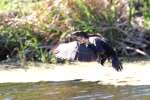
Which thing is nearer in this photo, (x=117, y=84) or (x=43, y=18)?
(x=117, y=84)

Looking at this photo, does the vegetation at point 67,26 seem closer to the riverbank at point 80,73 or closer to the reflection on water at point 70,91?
the riverbank at point 80,73

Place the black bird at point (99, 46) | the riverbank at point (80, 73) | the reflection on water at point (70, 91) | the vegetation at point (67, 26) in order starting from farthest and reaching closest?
the vegetation at point (67, 26)
the riverbank at point (80, 73)
the reflection on water at point (70, 91)
the black bird at point (99, 46)

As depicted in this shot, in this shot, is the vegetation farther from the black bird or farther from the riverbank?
the black bird

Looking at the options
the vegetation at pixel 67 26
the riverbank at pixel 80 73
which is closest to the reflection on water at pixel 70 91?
the riverbank at pixel 80 73

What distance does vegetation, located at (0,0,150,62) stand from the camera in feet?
27.2

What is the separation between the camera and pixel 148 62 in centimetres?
805

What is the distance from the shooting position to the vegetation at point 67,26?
830 centimetres

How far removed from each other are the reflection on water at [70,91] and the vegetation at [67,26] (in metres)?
1.15

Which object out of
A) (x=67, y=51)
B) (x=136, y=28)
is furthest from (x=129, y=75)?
(x=67, y=51)

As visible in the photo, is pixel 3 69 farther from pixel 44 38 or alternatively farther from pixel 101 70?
pixel 101 70

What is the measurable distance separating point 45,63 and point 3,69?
622 mm

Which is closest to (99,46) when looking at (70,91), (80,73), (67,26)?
(70,91)

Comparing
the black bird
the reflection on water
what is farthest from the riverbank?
the black bird

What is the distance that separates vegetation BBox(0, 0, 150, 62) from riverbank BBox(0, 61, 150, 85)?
0.28m
